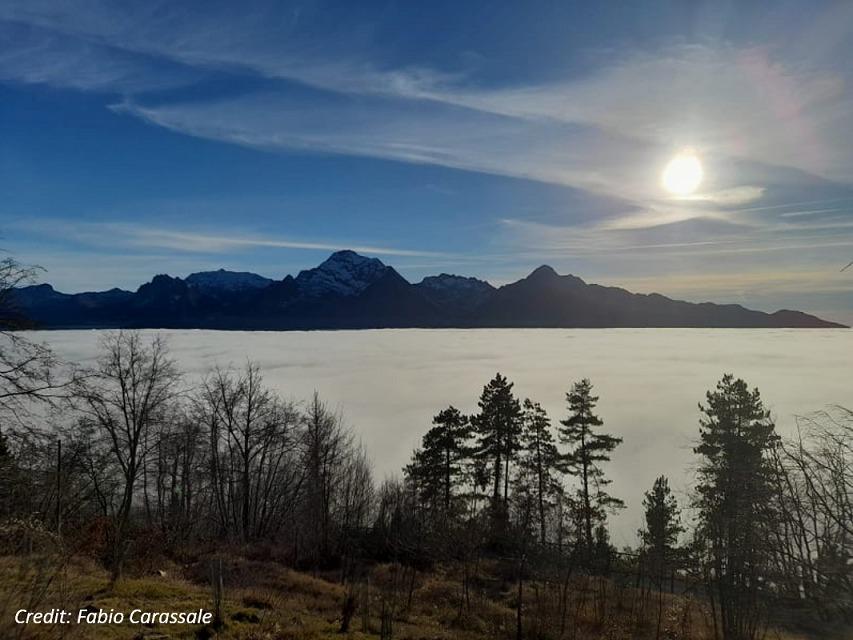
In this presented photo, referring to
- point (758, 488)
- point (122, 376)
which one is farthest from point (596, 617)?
point (122, 376)

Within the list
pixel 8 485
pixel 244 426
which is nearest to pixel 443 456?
pixel 244 426

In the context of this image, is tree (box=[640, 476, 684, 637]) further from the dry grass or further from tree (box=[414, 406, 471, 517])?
tree (box=[414, 406, 471, 517])

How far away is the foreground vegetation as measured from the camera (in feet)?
47.1

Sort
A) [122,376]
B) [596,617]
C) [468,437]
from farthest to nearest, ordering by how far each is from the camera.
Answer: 1. [468,437]
2. [122,376]
3. [596,617]

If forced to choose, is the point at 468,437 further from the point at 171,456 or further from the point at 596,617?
the point at 171,456

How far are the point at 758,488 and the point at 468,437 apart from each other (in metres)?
31.1

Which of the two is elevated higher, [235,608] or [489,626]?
[235,608]

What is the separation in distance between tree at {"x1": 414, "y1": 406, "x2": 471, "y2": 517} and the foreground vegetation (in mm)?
154

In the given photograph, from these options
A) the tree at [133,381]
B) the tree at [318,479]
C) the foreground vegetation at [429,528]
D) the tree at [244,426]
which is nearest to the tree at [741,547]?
the foreground vegetation at [429,528]

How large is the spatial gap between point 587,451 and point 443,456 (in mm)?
12544

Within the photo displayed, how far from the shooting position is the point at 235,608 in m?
15.7

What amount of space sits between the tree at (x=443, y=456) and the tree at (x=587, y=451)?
8.93 m

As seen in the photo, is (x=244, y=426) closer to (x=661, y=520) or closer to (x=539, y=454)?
(x=539, y=454)

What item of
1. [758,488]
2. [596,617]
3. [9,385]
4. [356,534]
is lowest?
[356,534]
